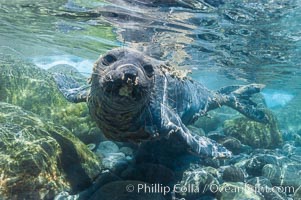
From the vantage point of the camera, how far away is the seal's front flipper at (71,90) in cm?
762

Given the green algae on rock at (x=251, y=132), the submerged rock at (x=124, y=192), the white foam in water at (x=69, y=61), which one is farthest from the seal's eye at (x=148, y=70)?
the white foam in water at (x=69, y=61)

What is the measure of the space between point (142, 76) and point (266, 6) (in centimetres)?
646

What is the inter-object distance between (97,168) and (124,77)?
3.25m

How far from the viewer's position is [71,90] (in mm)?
8320

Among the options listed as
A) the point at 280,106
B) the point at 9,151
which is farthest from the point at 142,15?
the point at 280,106

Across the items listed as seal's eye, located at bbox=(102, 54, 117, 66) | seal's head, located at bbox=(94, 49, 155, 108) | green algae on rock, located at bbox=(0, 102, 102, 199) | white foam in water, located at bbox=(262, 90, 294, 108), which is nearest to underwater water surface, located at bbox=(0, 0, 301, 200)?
green algae on rock, located at bbox=(0, 102, 102, 199)

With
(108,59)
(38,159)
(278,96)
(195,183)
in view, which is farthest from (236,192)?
(278,96)

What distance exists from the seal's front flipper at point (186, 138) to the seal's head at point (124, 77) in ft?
3.71

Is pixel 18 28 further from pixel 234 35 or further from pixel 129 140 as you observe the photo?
pixel 129 140

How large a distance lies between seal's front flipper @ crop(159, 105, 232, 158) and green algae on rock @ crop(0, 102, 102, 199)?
7.10ft

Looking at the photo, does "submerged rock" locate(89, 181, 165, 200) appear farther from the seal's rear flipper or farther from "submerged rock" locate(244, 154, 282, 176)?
the seal's rear flipper

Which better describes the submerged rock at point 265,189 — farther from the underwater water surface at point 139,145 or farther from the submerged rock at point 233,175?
the submerged rock at point 233,175

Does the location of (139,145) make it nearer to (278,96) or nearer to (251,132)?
(251,132)

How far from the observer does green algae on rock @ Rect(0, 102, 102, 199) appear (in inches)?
201
